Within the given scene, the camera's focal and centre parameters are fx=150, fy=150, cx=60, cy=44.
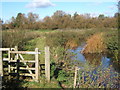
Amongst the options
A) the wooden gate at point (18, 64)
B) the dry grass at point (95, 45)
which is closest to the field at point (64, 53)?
the dry grass at point (95, 45)

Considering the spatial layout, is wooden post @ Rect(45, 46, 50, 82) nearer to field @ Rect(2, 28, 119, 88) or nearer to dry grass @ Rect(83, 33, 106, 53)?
field @ Rect(2, 28, 119, 88)

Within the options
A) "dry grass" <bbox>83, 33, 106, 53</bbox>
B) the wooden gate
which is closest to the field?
"dry grass" <bbox>83, 33, 106, 53</bbox>

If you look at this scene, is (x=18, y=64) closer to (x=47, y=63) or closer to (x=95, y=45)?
(x=47, y=63)

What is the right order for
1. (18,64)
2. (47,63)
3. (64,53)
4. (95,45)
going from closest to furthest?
(47,63), (18,64), (64,53), (95,45)

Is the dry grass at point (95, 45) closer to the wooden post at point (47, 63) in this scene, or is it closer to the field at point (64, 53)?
the field at point (64, 53)

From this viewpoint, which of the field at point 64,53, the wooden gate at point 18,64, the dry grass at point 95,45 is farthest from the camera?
the dry grass at point 95,45

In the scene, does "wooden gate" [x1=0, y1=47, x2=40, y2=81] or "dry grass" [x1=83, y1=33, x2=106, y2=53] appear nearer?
"wooden gate" [x1=0, y1=47, x2=40, y2=81]

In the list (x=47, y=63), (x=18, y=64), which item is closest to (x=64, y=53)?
(x=47, y=63)

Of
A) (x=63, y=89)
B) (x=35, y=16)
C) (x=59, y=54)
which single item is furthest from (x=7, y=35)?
(x=35, y=16)

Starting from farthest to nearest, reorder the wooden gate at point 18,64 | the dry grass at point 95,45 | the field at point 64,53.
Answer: the dry grass at point 95,45 < the field at point 64,53 < the wooden gate at point 18,64

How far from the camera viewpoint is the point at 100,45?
1224 cm

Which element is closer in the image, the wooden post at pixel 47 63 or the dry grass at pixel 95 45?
the wooden post at pixel 47 63

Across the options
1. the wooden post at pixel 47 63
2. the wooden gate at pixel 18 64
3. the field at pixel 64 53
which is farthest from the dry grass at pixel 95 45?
the wooden post at pixel 47 63

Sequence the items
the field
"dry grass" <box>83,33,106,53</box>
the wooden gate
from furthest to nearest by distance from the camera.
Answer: "dry grass" <box>83,33,106,53</box> → the field → the wooden gate
